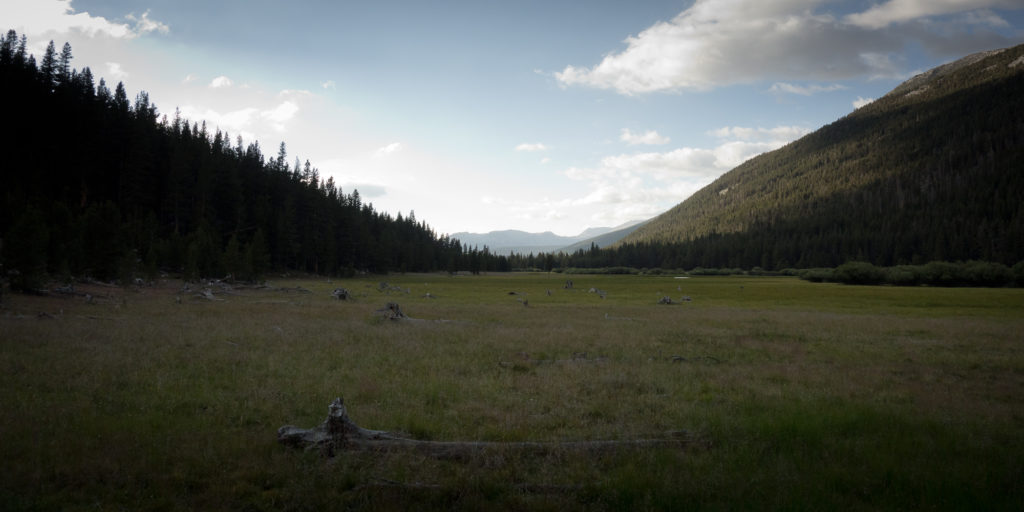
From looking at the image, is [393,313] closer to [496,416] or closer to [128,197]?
[496,416]

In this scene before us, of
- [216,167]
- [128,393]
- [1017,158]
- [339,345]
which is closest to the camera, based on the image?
[128,393]

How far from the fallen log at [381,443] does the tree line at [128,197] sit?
1233 inches

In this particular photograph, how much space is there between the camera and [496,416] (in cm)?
1027

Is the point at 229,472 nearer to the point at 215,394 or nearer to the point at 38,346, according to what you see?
the point at 215,394

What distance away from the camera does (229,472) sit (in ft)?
22.5

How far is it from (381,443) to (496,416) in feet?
10.7

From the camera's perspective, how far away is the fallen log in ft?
25.0

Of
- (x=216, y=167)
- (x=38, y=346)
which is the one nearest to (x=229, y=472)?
(x=38, y=346)

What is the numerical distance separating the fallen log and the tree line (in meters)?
31.3

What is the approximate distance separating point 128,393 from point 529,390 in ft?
33.8

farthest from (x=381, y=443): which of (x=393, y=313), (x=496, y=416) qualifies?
(x=393, y=313)

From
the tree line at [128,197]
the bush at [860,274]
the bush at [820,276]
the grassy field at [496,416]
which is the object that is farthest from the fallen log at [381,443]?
the bush at [820,276]

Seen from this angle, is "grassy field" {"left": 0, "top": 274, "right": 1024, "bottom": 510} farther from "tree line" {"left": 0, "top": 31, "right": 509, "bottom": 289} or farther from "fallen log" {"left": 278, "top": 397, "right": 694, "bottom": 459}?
"tree line" {"left": 0, "top": 31, "right": 509, "bottom": 289}

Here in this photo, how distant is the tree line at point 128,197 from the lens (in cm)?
3784
